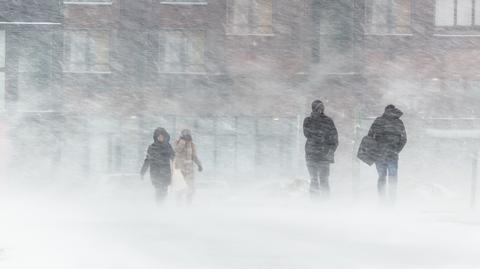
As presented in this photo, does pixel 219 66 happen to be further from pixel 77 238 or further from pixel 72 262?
pixel 72 262

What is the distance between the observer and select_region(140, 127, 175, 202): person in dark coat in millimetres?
19562

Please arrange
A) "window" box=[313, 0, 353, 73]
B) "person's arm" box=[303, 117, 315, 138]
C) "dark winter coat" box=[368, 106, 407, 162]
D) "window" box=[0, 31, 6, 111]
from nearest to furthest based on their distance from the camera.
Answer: "person's arm" box=[303, 117, 315, 138] < "dark winter coat" box=[368, 106, 407, 162] < "window" box=[313, 0, 353, 73] < "window" box=[0, 31, 6, 111]

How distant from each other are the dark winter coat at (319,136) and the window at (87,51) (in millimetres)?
28319

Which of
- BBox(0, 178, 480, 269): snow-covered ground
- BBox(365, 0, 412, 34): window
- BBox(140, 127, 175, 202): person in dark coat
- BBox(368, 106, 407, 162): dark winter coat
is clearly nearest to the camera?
BBox(0, 178, 480, 269): snow-covered ground

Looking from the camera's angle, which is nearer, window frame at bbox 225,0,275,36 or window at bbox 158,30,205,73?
window frame at bbox 225,0,275,36

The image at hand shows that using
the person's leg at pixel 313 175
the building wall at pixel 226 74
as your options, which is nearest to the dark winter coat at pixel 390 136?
the person's leg at pixel 313 175

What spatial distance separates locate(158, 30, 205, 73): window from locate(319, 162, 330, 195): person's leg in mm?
27145

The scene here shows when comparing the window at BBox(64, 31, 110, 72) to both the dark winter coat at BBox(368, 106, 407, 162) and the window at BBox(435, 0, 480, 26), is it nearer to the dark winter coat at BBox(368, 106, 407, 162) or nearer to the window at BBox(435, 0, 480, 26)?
the window at BBox(435, 0, 480, 26)

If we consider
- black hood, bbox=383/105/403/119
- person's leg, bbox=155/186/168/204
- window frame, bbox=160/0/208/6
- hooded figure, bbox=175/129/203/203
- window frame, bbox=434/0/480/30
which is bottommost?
person's leg, bbox=155/186/168/204

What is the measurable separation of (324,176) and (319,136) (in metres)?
0.79

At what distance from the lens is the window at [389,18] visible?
42.3 metres

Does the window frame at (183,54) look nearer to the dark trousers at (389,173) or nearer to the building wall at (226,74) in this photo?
the building wall at (226,74)

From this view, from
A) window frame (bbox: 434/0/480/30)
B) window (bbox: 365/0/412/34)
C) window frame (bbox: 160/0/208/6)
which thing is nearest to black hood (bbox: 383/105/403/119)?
window (bbox: 365/0/412/34)

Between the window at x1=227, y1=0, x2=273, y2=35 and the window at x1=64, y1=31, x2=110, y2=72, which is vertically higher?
the window at x1=227, y1=0, x2=273, y2=35
